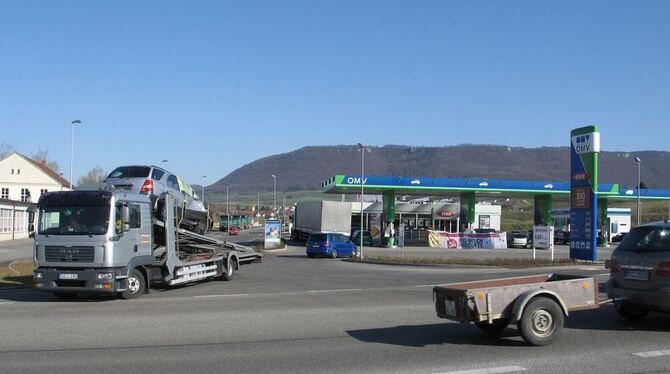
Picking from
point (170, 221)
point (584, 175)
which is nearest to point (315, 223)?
point (584, 175)

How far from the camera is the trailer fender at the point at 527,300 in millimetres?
9008

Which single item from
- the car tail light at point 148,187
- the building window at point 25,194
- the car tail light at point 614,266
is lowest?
the car tail light at point 614,266

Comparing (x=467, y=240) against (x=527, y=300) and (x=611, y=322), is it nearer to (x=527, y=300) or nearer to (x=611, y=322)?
(x=611, y=322)

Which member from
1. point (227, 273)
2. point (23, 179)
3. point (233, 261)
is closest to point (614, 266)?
point (227, 273)

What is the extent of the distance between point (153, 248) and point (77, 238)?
2.52m

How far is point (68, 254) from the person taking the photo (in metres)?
15.6

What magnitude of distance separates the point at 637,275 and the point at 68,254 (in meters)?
12.5

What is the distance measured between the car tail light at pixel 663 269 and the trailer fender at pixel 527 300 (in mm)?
1955

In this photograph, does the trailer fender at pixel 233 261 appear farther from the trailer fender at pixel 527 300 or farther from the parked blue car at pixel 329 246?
the parked blue car at pixel 329 246

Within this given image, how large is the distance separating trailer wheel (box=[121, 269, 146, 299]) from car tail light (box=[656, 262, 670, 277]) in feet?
39.2

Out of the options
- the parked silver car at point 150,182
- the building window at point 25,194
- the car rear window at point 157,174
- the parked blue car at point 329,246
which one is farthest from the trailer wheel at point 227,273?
the building window at point 25,194

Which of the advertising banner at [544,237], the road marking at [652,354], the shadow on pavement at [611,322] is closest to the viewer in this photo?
the road marking at [652,354]

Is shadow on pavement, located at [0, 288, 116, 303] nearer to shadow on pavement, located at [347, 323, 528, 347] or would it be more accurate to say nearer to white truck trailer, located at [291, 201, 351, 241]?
shadow on pavement, located at [347, 323, 528, 347]

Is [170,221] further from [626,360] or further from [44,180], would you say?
[44,180]
